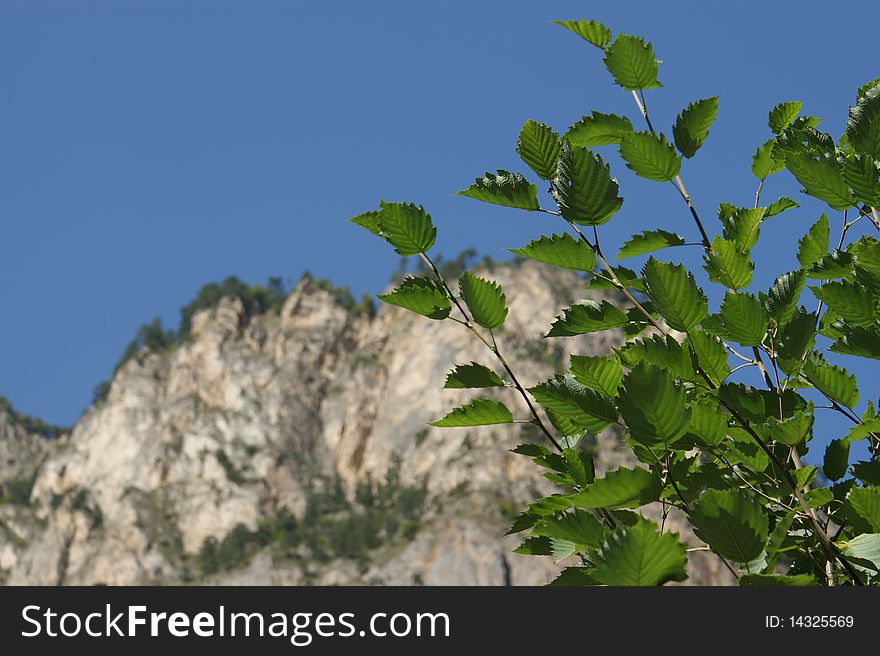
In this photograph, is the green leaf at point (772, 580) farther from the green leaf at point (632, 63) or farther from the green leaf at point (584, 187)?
the green leaf at point (632, 63)

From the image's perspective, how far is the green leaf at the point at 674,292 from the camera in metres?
1.31

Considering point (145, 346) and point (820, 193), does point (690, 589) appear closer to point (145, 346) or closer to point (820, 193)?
point (820, 193)

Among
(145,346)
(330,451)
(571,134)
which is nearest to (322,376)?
(330,451)

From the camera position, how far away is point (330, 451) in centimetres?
8219

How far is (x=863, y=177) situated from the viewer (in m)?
1.50

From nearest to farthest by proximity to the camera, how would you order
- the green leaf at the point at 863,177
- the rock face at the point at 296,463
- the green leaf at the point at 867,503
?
the green leaf at the point at 867,503 → the green leaf at the point at 863,177 → the rock face at the point at 296,463

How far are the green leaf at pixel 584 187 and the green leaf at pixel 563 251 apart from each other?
4 centimetres

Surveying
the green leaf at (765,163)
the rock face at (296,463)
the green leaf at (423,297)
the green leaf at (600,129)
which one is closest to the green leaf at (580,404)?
the green leaf at (423,297)

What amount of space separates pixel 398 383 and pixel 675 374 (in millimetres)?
80724

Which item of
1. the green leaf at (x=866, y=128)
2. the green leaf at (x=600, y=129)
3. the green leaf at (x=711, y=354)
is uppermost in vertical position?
the green leaf at (x=600, y=129)

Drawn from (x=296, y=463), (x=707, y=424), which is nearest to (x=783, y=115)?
(x=707, y=424)

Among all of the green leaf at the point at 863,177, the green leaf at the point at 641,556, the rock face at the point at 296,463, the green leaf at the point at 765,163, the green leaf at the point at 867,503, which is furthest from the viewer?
the rock face at the point at 296,463

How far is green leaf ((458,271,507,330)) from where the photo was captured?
1.40 meters

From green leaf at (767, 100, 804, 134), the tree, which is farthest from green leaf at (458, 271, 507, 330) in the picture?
green leaf at (767, 100, 804, 134)
